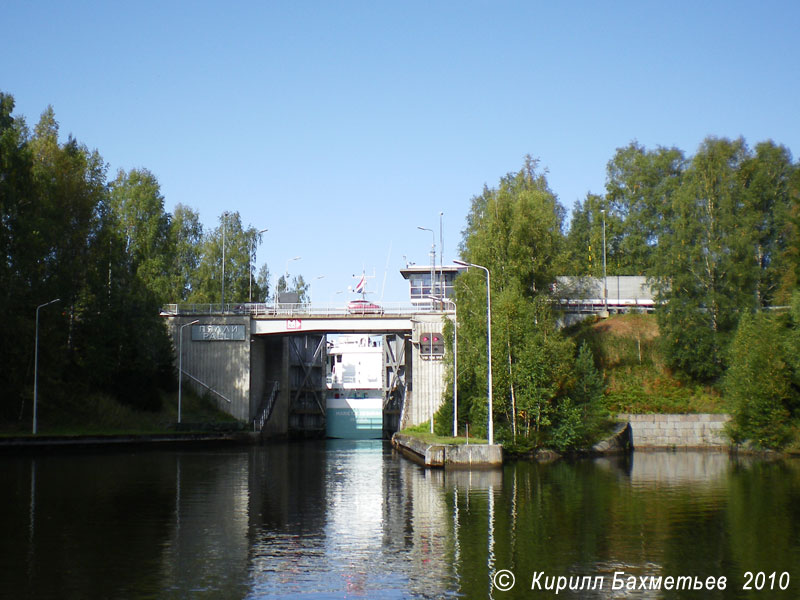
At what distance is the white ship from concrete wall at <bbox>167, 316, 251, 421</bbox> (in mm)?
17779

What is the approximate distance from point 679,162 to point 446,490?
191 feet

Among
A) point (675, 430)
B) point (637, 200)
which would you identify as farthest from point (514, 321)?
point (637, 200)

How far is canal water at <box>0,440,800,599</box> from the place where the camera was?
1240 centimetres

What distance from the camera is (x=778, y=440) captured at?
A: 41625 millimetres

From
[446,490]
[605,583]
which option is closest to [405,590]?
[605,583]

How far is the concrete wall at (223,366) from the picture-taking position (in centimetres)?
6297

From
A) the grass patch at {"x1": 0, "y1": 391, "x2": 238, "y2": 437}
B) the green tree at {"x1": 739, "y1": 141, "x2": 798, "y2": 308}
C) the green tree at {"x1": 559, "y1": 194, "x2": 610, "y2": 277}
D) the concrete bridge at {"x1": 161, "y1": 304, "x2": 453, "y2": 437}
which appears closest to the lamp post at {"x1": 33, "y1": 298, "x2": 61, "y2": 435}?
the grass patch at {"x1": 0, "y1": 391, "x2": 238, "y2": 437}

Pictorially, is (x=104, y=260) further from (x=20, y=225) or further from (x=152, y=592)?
(x=152, y=592)

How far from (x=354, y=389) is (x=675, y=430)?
42.6m

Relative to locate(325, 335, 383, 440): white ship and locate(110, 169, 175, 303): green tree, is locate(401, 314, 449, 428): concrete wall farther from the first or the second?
locate(110, 169, 175, 303): green tree

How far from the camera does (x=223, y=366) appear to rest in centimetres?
6356

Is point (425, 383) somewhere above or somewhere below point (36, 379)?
below

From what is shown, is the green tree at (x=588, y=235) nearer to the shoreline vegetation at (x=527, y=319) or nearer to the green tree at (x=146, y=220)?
the shoreline vegetation at (x=527, y=319)

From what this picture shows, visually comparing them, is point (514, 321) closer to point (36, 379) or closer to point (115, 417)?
point (36, 379)
